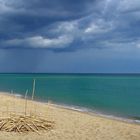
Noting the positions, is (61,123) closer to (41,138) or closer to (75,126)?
(75,126)

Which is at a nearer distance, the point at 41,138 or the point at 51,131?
the point at 41,138

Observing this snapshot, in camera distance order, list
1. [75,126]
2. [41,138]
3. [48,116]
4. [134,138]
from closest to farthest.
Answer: [41,138]
[134,138]
[75,126]
[48,116]

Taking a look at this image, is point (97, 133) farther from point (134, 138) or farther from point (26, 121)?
point (26, 121)

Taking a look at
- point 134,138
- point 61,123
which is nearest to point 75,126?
point 61,123

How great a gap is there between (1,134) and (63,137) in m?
2.65

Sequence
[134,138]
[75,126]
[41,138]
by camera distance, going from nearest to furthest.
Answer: [41,138], [134,138], [75,126]

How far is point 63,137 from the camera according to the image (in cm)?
1477

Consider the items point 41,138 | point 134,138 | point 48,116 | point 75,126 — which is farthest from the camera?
point 48,116

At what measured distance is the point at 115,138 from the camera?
15180mm

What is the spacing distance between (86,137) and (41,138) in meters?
2.00

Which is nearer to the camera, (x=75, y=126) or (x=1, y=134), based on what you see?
(x=1, y=134)

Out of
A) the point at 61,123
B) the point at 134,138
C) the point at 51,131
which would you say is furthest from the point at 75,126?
the point at 134,138

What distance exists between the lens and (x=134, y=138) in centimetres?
1539

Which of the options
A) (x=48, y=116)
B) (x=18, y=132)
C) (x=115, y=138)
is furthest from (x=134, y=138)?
(x=48, y=116)
